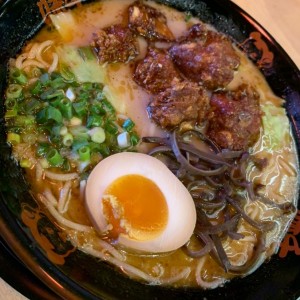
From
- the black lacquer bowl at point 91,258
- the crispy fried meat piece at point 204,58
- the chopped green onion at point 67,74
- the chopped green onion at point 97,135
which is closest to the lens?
the black lacquer bowl at point 91,258

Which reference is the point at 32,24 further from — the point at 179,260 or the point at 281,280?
the point at 281,280

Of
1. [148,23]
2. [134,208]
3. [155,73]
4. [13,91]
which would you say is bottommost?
[134,208]

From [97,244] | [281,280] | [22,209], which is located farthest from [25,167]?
[281,280]

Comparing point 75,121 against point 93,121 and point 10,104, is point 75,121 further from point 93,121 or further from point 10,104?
point 10,104

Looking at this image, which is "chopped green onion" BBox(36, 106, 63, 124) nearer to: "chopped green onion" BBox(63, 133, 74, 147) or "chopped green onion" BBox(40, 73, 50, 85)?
"chopped green onion" BBox(63, 133, 74, 147)

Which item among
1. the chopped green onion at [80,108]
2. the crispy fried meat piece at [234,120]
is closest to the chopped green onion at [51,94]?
the chopped green onion at [80,108]

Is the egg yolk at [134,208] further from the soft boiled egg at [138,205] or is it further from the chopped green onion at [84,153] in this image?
the chopped green onion at [84,153]

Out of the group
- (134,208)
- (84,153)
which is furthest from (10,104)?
(134,208)
